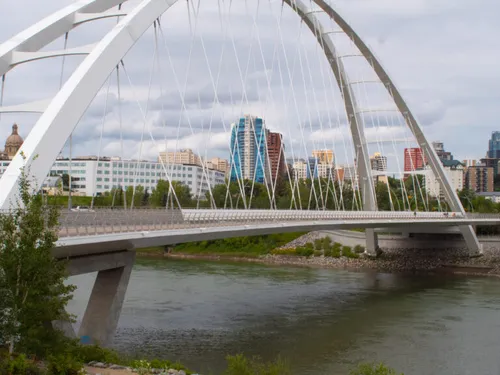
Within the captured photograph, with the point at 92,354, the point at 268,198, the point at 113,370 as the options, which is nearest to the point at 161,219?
the point at 92,354

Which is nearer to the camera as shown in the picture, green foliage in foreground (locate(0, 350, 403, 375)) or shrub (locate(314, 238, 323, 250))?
green foliage in foreground (locate(0, 350, 403, 375))

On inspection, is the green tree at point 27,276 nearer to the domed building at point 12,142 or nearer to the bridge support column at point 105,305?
the bridge support column at point 105,305

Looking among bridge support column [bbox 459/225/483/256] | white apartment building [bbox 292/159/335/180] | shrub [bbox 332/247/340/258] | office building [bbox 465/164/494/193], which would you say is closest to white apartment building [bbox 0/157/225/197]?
white apartment building [bbox 292/159/335/180]

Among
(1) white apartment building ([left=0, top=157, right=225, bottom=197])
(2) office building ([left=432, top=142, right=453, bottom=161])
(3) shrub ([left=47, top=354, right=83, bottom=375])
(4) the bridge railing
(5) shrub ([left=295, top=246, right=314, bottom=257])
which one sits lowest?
(5) shrub ([left=295, top=246, right=314, bottom=257])

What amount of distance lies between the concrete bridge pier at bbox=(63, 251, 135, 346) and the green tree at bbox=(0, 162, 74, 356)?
364 centimetres

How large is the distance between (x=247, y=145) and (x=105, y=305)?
41.1 meters

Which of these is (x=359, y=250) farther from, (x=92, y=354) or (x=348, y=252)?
(x=92, y=354)

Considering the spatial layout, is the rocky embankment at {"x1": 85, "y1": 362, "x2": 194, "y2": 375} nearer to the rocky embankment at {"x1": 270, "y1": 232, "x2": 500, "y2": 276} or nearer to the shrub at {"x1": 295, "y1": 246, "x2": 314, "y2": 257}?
the rocky embankment at {"x1": 270, "y1": 232, "x2": 500, "y2": 276}

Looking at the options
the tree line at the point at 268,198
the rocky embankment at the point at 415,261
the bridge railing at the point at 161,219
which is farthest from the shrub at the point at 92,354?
the rocky embankment at the point at 415,261

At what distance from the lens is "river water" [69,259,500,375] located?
1594 cm

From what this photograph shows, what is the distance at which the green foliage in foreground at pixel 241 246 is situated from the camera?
4762 centimetres

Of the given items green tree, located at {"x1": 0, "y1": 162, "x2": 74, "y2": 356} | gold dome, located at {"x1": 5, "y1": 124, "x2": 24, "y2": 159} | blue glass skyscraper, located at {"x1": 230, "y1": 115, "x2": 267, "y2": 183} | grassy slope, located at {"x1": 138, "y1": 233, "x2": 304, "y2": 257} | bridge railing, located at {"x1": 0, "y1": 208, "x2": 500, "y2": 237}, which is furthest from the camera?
grassy slope, located at {"x1": 138, "y1": 233, "x2": 304, "y2": 257}

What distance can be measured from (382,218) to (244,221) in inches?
492

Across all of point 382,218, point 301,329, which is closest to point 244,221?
point 301,329
